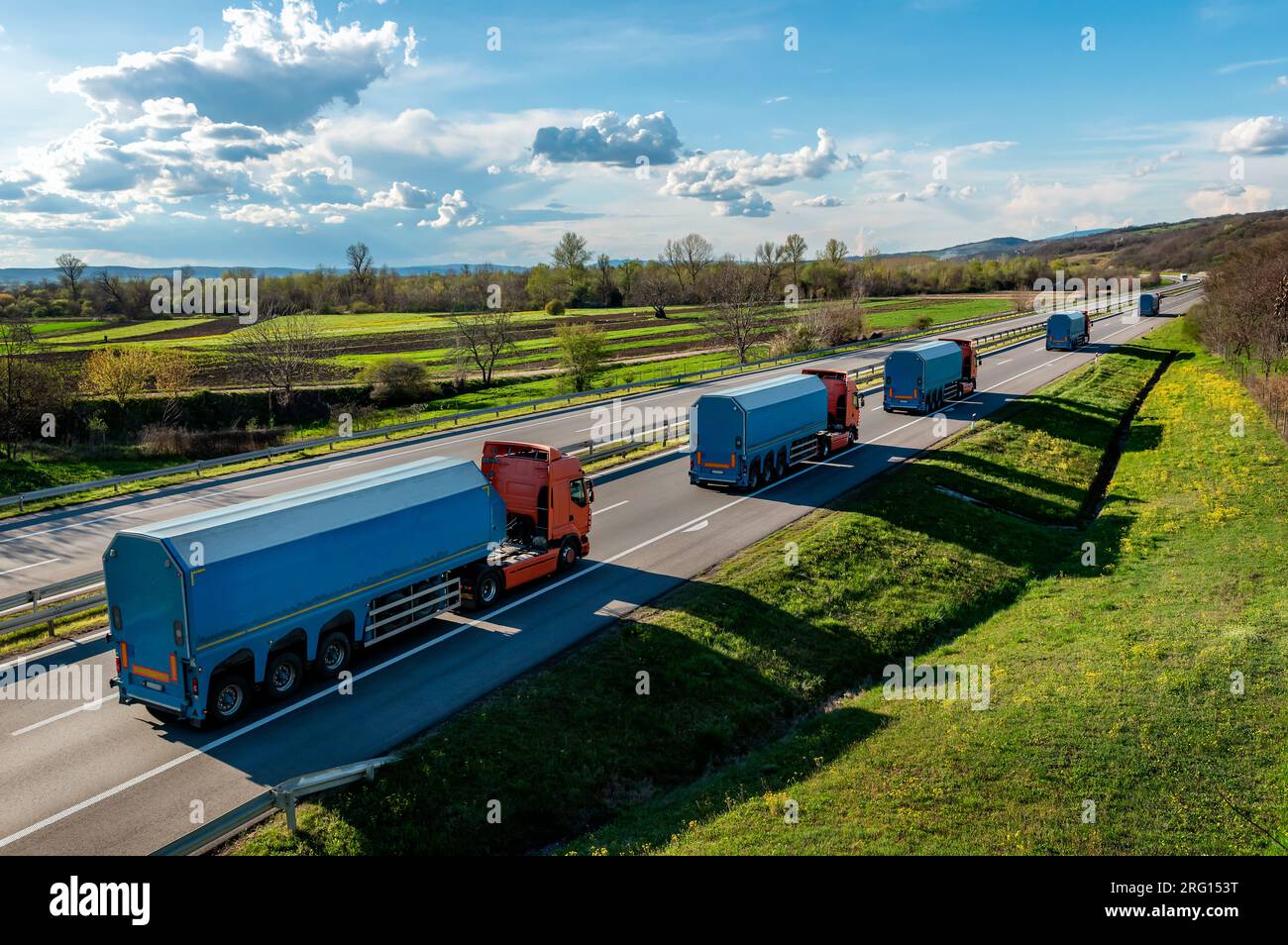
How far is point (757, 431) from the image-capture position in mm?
29156

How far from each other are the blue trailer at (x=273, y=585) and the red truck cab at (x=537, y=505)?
9.49ft

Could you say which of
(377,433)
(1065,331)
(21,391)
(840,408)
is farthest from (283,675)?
(1065,331)

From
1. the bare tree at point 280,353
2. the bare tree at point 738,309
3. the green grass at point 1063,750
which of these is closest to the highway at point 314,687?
the green grass at point 1063,750

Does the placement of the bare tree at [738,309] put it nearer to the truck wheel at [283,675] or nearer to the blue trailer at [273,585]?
the blue trailer at [273,585]

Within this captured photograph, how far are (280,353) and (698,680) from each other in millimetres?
47351

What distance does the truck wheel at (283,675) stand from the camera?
14.2m

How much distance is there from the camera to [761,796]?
1288 cm

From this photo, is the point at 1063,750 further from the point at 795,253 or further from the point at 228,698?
the point at 795,253

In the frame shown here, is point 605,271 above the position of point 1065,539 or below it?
above

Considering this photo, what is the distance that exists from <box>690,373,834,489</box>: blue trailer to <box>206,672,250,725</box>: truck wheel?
1830 cm

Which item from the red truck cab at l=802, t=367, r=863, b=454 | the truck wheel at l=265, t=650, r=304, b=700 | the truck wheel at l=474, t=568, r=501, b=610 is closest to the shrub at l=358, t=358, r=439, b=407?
the red truck cab at l=802, t=367, r=863, b=454
